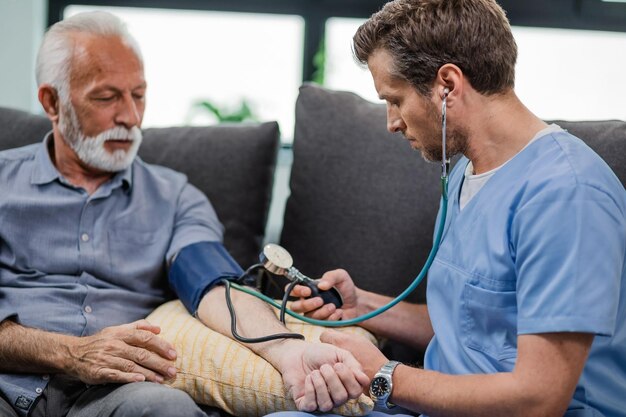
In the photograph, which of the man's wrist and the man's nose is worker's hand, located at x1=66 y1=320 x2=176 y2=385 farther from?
the man's nose

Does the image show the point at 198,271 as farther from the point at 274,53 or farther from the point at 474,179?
the point at 274,53

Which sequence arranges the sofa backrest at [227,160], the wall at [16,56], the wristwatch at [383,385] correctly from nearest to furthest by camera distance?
the wristwatch at [383,385]
the sofa backrest at [227,160]
the wall at [16,56]

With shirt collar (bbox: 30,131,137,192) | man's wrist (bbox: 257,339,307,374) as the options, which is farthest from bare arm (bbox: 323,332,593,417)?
shirt collar (bbox: 30,131,137,192)

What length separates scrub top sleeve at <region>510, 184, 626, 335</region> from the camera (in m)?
0.99

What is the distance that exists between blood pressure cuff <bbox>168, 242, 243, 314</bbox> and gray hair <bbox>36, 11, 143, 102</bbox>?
51cm

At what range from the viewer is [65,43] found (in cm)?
174

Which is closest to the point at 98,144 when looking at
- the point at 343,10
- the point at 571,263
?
the point at 571,263

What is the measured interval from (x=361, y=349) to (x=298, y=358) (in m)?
0.12

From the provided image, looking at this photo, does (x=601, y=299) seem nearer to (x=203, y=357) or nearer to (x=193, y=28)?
Answer: (x=203, y=357)

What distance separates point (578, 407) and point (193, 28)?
8.00 feet

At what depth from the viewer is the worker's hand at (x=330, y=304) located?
4.88 ft

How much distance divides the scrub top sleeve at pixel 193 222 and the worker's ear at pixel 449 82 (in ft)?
2.33

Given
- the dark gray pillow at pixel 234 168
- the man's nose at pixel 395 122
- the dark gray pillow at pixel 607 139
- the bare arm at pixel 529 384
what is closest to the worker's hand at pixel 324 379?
the bare arm at pixel 529 384

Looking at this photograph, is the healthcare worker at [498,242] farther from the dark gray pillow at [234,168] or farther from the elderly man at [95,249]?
the dark gray pillow at [234,168]
